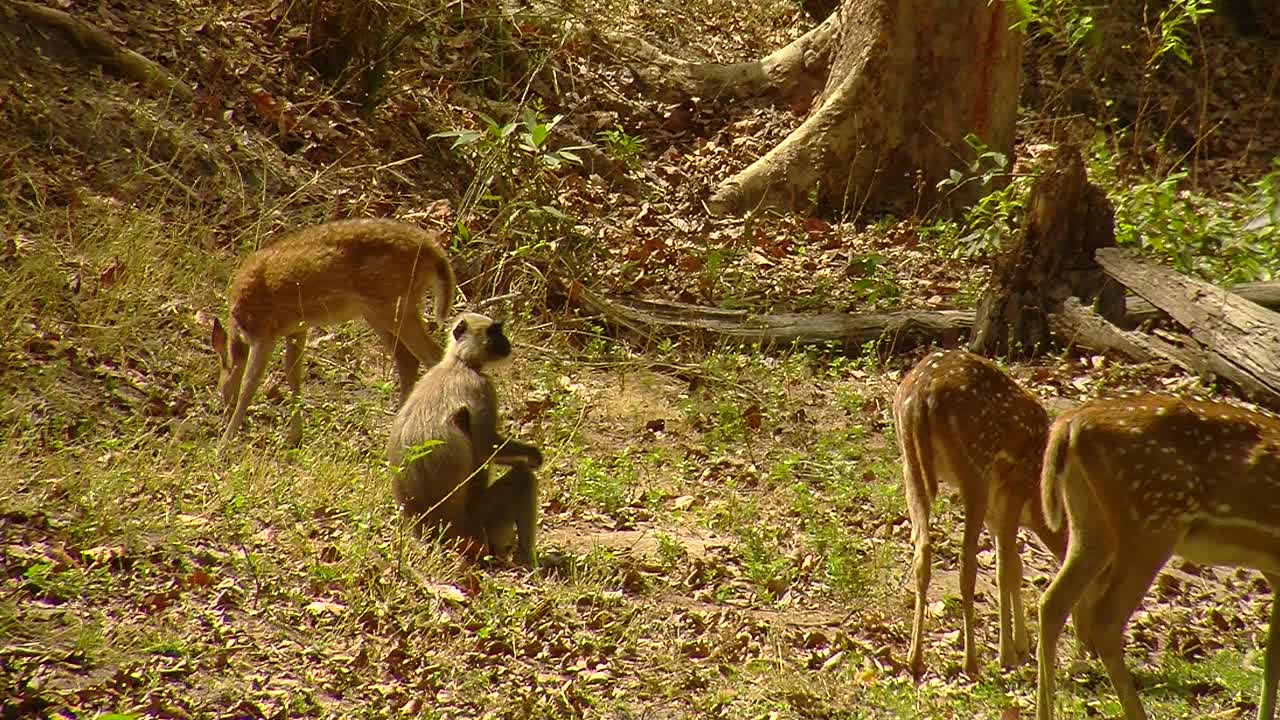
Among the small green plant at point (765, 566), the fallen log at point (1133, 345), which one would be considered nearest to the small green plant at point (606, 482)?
the small green plant at point (765, 566)

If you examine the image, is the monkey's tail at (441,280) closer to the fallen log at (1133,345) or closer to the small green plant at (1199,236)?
the fallen log at (1133,345)

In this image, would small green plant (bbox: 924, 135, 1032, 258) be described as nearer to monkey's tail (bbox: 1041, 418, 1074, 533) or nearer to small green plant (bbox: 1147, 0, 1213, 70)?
small green plant (bbox: 1147, 0, 1213, 70)

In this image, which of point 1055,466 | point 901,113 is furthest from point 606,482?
point 901,113

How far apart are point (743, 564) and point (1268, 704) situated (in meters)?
2.86

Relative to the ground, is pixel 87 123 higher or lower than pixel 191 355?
higher

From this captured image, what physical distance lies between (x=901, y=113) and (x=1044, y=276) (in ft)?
13.6

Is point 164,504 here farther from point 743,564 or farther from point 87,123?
point 87,123

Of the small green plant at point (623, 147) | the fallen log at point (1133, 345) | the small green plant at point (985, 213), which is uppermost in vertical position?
the small green plant at point (623, 147)

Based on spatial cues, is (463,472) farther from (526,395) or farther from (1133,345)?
(1133,345)

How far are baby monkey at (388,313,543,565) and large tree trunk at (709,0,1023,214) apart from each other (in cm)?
710

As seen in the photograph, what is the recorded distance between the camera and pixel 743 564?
7.99m

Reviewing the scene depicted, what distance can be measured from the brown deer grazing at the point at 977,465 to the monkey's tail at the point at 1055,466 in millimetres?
545

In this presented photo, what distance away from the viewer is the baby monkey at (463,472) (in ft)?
25.0

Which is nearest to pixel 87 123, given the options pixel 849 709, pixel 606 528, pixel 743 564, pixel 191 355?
pixel 191 355
